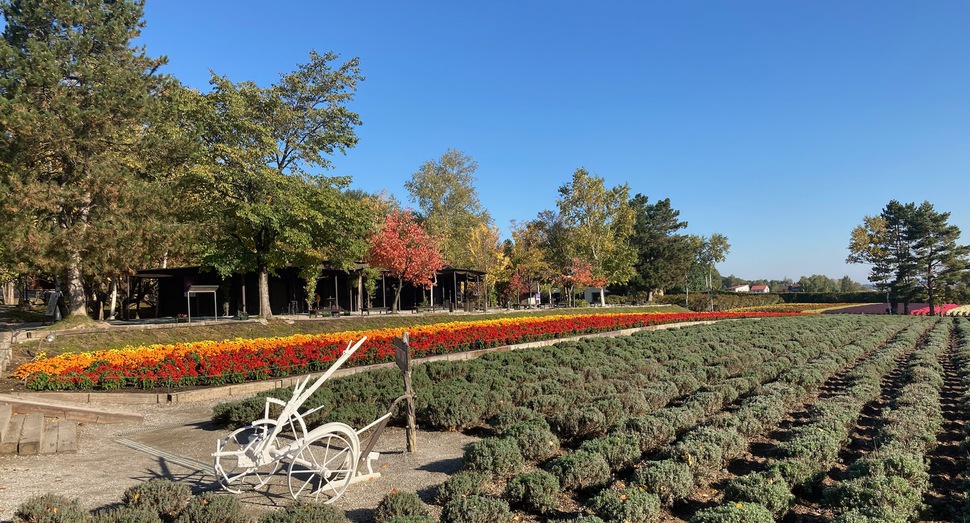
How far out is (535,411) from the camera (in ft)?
24.9

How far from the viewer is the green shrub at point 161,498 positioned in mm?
4113

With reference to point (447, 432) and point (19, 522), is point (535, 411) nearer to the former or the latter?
point (447, 432)

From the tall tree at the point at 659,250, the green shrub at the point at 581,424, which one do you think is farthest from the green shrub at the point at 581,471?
the tall tree at the point at 659,250

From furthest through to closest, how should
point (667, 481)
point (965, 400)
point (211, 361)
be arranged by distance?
point (211, 361)
point (965, 400)
point (667, 481)

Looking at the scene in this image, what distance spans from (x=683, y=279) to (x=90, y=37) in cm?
5322

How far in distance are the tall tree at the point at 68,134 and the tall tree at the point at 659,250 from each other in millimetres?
45969

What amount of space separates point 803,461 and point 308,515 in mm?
4730

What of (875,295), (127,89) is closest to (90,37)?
(127,89)

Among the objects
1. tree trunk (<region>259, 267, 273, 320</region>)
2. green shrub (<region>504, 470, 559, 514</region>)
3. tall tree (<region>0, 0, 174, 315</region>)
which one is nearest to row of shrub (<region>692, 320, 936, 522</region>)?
green shrub (<region>504, 470, 559, 514</region>)

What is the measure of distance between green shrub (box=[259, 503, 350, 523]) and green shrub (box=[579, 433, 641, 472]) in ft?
9.09

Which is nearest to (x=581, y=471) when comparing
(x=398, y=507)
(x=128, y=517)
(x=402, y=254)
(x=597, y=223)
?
(x=398, y=507)

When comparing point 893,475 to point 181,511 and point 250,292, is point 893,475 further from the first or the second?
point 250,292

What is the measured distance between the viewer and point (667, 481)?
476 centimetres

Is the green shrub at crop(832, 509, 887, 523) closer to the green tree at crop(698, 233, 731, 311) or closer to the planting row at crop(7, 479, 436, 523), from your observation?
the planting row at crop(7, 479, 436, 523)
